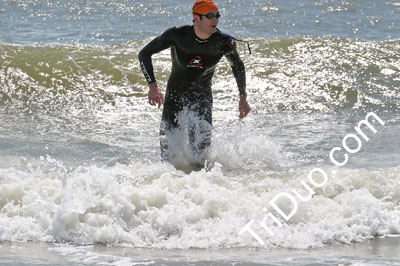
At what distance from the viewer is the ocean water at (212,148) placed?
19.7 feet

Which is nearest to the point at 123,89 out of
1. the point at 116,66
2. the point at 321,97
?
the point at 116,66

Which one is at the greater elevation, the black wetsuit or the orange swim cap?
the orange swim cap

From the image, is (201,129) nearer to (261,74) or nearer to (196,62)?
(196,62)

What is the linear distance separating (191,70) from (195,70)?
40 mm

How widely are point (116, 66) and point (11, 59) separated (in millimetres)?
1964

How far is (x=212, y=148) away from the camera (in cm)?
821

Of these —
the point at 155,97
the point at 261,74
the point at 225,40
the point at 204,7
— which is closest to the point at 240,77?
the point at 225,40

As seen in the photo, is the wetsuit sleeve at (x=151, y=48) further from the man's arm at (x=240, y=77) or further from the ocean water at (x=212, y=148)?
the ocean water at (x=212, y=148)

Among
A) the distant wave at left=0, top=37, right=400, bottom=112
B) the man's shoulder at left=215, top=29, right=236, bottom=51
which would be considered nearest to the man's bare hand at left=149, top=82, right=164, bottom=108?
the man's shoulder at left=215, top=29, right=236, bottom=51

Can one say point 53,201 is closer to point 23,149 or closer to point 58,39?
point 23,149

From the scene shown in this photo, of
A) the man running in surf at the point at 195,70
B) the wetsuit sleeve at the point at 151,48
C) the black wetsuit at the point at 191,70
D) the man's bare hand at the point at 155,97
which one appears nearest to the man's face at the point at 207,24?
the man running in surf at the point at 195,70

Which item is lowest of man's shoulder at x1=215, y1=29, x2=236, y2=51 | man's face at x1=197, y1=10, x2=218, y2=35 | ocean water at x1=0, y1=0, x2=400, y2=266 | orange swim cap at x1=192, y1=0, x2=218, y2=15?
ocean water at x1=0, y1=0, x2=400, y2=266

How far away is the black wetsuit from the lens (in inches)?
292

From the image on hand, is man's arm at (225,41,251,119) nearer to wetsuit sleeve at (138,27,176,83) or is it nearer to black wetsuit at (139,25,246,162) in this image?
black wetsuit at (139,25,246,162)
